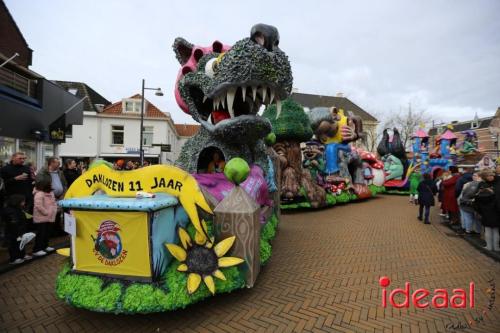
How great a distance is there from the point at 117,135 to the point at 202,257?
22.9 metres

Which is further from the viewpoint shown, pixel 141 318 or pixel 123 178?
pixel 123 178

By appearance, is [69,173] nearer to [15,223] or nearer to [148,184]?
[15,223]

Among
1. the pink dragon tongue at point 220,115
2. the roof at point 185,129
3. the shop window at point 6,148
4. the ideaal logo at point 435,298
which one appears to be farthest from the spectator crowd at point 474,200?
the roof at point 185,129

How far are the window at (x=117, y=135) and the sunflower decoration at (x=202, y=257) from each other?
22.6m

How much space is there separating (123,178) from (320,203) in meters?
9.07

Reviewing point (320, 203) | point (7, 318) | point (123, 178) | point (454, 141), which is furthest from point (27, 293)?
point (454, 141)

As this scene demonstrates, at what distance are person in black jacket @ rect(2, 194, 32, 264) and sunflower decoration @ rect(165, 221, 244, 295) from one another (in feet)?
10.6

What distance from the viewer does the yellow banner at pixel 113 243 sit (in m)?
2.80

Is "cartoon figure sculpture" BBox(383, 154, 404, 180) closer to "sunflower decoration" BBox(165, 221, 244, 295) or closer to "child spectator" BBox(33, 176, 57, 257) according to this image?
"sunflower decoration" BBox(165, 221, 244, 295)

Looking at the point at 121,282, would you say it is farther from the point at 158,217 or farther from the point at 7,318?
the point at 7,318

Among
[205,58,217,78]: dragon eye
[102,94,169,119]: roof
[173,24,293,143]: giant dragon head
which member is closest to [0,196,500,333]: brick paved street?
[173,24,293,143]: giant dragon head

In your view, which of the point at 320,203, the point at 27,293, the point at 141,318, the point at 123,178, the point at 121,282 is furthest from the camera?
the point at 320,203

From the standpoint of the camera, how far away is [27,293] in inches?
144

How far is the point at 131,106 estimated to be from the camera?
23.6 metres
